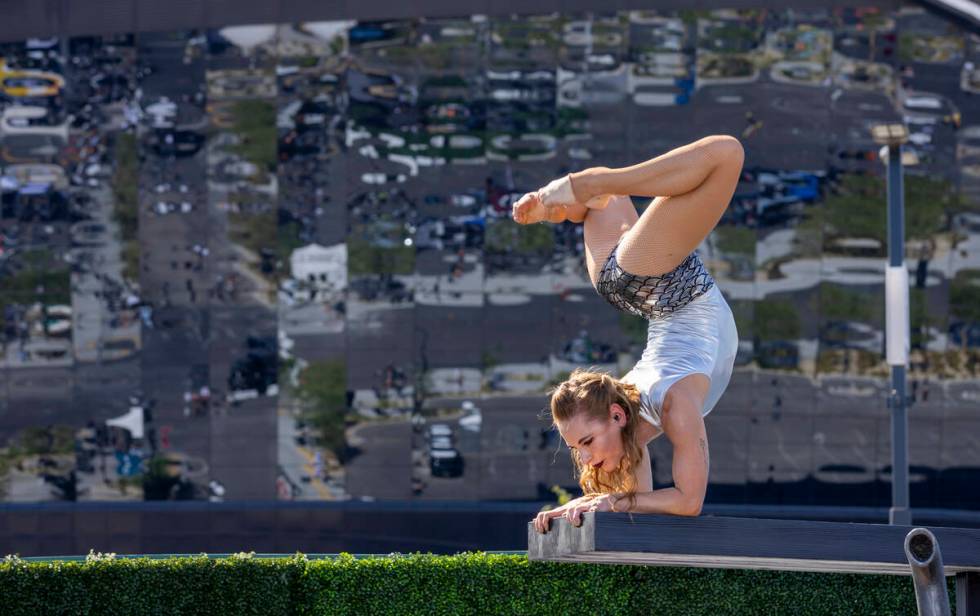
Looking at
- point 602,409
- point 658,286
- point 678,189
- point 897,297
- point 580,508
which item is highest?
point 678,189

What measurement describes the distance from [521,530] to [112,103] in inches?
396

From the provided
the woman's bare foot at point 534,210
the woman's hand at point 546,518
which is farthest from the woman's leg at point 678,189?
the woman's hand at point 546,518

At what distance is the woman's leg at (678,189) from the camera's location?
504cm

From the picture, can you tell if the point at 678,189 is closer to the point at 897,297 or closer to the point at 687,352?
the point at 687,352

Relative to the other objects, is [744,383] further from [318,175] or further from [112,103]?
[112,103]

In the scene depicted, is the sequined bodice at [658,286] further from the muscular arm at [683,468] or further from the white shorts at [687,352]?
the muscular arm at [683,468]

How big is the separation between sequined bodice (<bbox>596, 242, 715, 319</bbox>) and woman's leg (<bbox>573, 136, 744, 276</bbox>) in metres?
0.11

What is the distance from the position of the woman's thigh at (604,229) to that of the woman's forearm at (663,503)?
3.78 feet

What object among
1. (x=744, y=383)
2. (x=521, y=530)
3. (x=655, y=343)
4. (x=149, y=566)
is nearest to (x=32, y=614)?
(x=149, y=566)

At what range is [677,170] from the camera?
504 centimetres

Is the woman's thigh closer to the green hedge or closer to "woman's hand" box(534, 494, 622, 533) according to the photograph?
"woman's hand" box(534, 494, 622, 533)

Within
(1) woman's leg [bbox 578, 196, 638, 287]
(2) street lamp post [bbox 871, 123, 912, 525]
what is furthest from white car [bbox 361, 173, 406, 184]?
(1) woman's leg [bbox 578, 196, 638, 287]

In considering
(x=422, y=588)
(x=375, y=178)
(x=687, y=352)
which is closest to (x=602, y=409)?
(x=687, y=352)

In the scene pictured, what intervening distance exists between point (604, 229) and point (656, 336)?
1.78 feet
